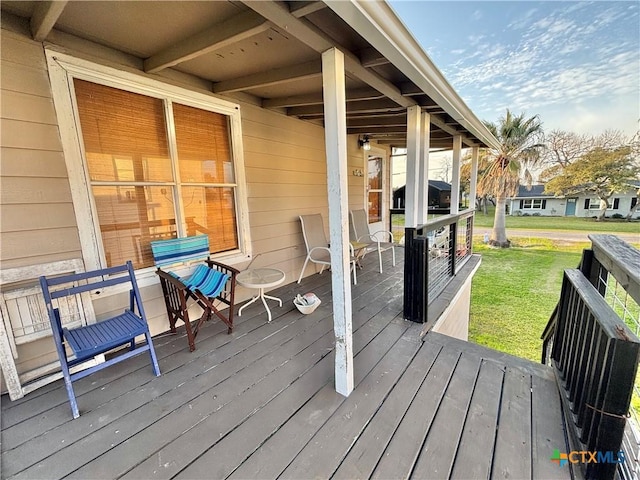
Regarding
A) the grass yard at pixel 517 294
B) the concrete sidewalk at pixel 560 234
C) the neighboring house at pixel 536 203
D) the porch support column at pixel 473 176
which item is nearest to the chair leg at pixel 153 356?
the porch support column at pixel 473 176

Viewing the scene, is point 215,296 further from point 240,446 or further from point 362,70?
point 362,70

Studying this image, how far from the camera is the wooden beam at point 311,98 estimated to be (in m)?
2.60

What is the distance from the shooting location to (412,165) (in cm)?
269

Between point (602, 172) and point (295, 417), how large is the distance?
23.5 metres

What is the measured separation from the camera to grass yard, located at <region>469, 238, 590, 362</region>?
625 centimetres

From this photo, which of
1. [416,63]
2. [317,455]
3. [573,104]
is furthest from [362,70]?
[573,104]

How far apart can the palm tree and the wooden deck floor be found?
1265cm

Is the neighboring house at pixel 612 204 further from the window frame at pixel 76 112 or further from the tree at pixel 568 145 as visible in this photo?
the window frame at pixel 76 112

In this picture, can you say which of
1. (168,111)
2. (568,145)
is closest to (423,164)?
(168,111)

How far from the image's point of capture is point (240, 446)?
135 centimetres

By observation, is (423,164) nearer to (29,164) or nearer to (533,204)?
(29,164)

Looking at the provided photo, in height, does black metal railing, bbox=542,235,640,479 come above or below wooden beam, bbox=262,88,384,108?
below

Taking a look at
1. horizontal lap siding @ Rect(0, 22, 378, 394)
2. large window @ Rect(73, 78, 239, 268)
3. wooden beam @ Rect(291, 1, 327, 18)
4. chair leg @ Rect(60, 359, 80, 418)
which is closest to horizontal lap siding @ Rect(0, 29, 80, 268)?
horizontal lap siding @ Rect(0, 22, 378, 394)

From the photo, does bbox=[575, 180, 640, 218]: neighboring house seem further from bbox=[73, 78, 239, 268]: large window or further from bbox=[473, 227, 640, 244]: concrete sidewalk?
bbox=[73, 78, 239, 268]: large window
